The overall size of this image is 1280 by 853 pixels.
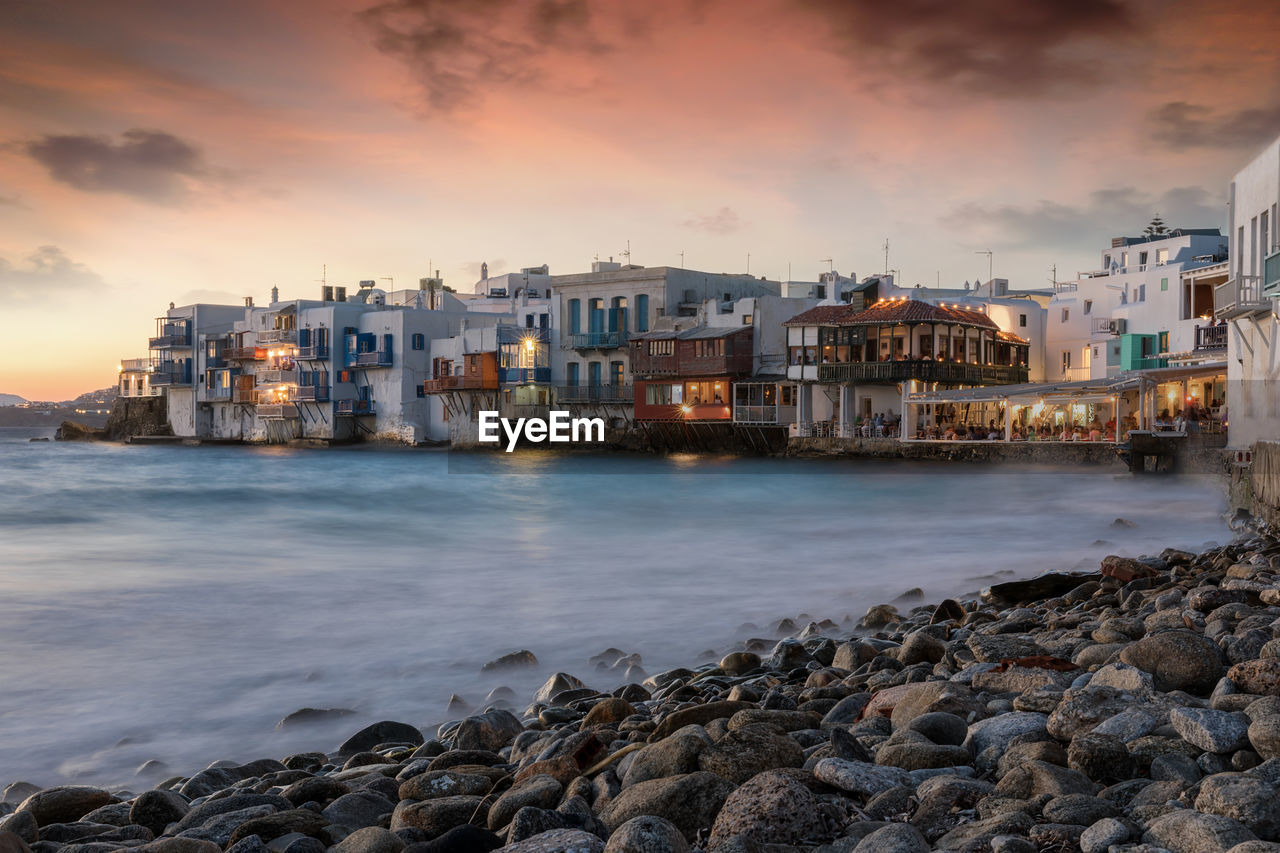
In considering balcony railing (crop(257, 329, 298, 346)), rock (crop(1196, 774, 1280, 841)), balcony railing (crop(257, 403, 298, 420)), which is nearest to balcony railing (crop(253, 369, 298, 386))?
balcony railing (crop(257, 403, 298, 420))

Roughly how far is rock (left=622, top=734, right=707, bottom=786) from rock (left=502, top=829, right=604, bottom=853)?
724 mm

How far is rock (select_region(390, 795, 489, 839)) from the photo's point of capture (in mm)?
4570

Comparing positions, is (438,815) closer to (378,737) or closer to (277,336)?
(378,737)

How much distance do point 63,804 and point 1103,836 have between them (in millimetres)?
5045

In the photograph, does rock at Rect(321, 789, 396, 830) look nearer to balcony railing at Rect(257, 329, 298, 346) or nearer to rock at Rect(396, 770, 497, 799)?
rock at Rect(396, 770, 497, 799)

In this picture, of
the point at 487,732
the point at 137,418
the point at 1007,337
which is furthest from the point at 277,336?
the point at 487,732

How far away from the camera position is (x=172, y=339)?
80938 mm

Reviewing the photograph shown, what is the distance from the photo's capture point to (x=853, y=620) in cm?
1235

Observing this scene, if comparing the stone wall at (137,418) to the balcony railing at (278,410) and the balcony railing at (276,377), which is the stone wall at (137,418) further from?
the balcony railing at (278,410)

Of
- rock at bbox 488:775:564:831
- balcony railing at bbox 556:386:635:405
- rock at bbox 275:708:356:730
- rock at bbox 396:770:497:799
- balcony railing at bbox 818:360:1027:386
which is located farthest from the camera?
balcony railing at bbox 556:386:635:405

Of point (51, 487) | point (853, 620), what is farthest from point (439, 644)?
point (51, 487)

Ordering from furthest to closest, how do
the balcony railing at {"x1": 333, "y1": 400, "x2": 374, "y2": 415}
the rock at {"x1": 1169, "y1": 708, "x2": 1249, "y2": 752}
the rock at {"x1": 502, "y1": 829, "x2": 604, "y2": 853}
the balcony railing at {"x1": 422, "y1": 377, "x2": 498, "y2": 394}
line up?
the balcony railing at {"x1": 333, "y1": 400, "x2": 374, "y2": 415}
the balcony railing at {"x1": 422, "y1": 377, "x2": 498, "y2": 394}
the rock at {"x1": 1169, "y1": 708, "x2": 1249, "y2": 752}
the rock at {"x1": 502, "y1": 829, "x2": 604, "y2": 853}

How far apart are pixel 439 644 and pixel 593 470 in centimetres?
3628

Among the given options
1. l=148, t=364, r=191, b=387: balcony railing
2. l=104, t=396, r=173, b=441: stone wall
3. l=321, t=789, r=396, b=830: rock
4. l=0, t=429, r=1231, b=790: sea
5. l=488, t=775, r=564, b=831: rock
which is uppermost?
l=148, t=364, r=191, b=387: balcony railing
